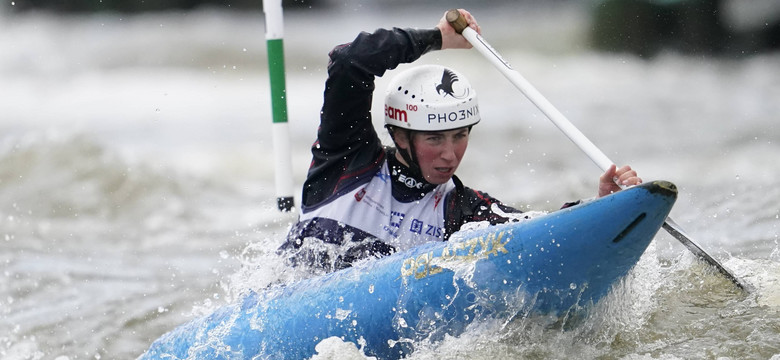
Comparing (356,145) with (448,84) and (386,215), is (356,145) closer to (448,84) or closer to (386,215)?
(386,215)

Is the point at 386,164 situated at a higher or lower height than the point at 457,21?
lower

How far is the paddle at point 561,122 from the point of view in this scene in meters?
3.58

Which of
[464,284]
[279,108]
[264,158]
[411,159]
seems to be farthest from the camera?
[264,158]

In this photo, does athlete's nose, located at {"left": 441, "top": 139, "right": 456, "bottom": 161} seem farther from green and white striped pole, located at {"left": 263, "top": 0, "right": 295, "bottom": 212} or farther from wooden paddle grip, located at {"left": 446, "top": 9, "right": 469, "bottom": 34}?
green and white striped pole, located at {"left": 263, "top": 0, "right": 295, "bottom": 212}

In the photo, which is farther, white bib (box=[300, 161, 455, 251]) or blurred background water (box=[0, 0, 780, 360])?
blurred background water (box=[0, 0, 780, 360])

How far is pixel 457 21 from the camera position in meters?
4.22

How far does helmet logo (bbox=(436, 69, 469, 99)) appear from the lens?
394 centimetres

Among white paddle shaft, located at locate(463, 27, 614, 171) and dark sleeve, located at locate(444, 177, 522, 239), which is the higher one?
white paddle shaft, located at locate(463, 27, 614, 171)

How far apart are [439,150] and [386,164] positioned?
0.90ft

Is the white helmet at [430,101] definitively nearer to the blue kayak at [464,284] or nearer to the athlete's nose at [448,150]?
the athlete's nose at [448,150]

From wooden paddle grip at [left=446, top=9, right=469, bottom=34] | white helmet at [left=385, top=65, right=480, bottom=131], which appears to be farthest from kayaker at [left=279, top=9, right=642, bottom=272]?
wooden paddle grip at [left=446, top=9, right=469, bottom=34]

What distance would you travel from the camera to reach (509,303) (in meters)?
3.31

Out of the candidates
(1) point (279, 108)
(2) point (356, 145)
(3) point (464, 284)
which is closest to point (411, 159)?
(2) point (356, 145)

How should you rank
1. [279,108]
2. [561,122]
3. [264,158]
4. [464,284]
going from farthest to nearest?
[264,158]
[279,108]
[561,122]
[464,284]
